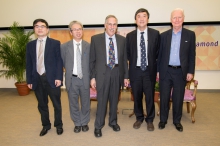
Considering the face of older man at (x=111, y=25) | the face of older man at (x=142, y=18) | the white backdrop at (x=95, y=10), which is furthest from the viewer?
the white backdrop at (x=95, y=10)

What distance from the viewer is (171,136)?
2.88 m

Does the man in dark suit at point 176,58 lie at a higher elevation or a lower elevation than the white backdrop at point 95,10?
lower

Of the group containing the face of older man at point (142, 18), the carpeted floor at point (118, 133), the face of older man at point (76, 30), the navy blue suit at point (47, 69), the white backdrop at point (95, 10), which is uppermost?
the white backdrop at point (95, 10)

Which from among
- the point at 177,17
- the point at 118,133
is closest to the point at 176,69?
the point at 177,17

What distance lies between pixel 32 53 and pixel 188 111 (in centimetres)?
317

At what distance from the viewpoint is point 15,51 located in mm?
4980

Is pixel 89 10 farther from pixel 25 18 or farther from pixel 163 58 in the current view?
pixel 163 58

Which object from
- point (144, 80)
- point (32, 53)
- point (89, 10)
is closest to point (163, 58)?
point (144, 80)

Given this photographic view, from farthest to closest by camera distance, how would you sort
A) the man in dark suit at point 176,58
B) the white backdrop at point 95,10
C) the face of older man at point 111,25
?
the white backdrop at point 95,10
the man in dark suit at point 176,58
the face of older man at point 111,25

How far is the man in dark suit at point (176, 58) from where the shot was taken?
9.27ft

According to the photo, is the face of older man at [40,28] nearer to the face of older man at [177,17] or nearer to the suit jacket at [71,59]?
the suit jacket at [71,59]

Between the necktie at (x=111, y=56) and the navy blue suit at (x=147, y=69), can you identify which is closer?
the necktie at (x=111, y=56)

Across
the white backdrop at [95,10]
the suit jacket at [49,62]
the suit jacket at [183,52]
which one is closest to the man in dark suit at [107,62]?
the suit jacket at [49,62]

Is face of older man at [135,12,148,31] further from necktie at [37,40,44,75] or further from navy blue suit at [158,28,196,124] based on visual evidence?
necktie at [37,40,44,75]
